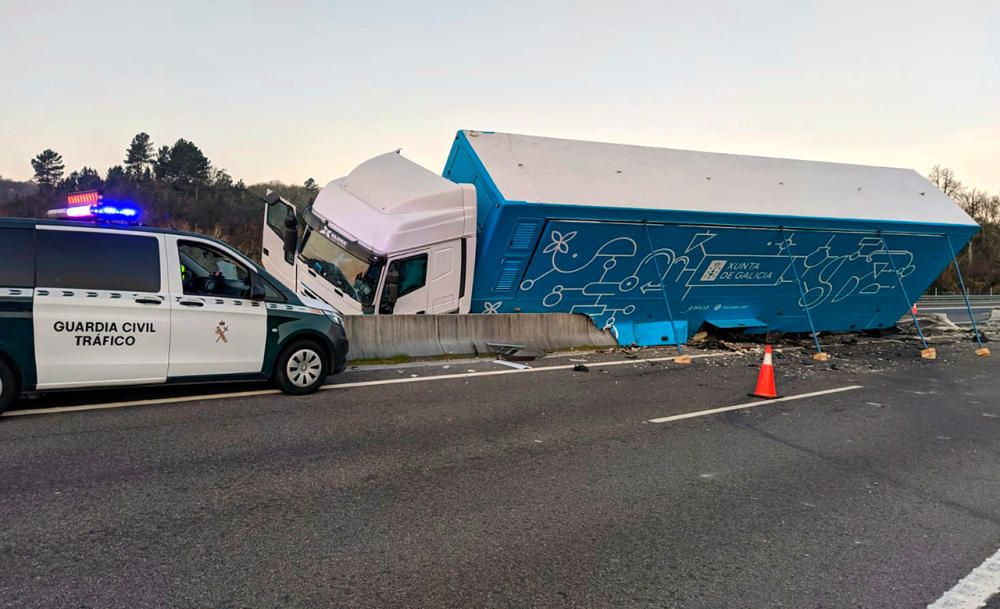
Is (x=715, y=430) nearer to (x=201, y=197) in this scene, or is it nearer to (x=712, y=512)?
(x=712, y=512)

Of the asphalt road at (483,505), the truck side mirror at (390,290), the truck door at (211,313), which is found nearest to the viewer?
the asphalt road at (483,505)

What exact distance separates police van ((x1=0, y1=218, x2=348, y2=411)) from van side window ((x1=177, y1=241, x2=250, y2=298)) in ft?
0.04

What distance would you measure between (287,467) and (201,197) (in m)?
49.7

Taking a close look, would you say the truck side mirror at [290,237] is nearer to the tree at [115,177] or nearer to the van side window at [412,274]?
the van side window at [412,274]

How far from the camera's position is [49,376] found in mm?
5871

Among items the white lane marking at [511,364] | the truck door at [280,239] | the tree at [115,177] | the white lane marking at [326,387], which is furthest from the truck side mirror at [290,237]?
the tree at [115,177]

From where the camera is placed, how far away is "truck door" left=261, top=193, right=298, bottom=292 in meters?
11.3

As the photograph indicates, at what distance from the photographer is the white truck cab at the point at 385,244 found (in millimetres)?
10367

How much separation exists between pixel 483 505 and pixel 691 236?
370 inches

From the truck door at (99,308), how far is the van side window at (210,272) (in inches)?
10.4

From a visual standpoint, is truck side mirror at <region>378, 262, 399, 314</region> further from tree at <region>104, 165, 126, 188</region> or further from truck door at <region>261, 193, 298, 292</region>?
tree at <region>104, 165, 126, 188</region>

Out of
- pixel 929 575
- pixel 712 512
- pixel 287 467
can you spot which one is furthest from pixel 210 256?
pixel 929 575

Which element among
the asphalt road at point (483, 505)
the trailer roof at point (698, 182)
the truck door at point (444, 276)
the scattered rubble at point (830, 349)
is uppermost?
the trailer roof at point (698, 182)

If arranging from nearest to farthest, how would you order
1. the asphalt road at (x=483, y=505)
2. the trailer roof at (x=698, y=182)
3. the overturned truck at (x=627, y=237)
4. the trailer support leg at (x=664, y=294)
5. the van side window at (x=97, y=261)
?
Answer: the asphalt road at (x=483, y=505), the van side window at (x=97, y=261), the overturned truck at (x=627, y=237), the trailer support leg at (x=664, y=294), the trailer roof at (x=698, y=182)
